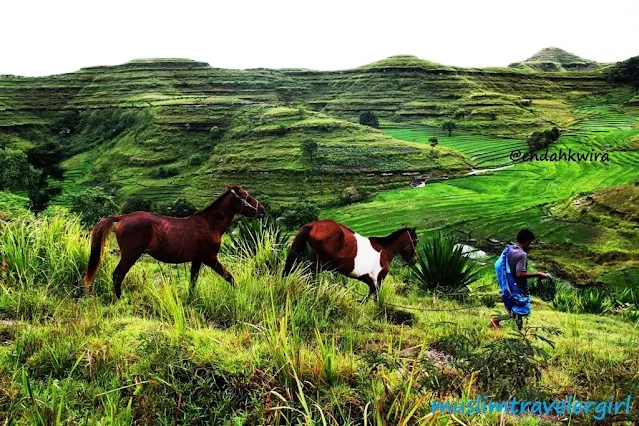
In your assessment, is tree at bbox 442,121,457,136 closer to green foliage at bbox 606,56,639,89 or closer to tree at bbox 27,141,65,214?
green foliage at bbox 606,56,639,89

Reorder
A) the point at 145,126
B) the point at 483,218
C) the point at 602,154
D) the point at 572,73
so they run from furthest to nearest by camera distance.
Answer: the point at 572,73
the point at 145,126
the point at 602,154
the point at 483,218

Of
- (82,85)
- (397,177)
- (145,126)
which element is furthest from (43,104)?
(397,177)

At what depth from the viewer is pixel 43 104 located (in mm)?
120938

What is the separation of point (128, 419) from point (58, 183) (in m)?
83.9

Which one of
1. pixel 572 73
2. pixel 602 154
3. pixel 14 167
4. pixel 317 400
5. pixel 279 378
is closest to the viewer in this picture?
pixel 317 400

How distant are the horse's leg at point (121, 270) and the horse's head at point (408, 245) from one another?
11.4ft

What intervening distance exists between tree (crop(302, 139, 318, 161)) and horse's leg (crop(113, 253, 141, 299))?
240 ft

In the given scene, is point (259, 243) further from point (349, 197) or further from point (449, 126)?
point (449, 126)

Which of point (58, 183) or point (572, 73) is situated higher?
point (572, 73)

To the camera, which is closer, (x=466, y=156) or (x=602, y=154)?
(x=602, y=154)

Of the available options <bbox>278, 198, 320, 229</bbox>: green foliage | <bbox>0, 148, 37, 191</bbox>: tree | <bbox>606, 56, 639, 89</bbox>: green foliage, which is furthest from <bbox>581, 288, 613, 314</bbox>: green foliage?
<bbox>606, 56, 639, 89</bbox>: green foliage

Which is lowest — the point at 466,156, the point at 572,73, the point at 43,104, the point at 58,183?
the point at 58,183

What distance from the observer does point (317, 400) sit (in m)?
2.82

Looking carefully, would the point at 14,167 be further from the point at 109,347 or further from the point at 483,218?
the point at 109,347
